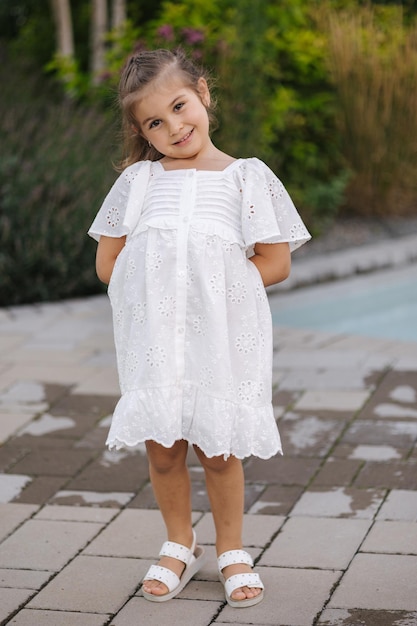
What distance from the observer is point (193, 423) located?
248 cm

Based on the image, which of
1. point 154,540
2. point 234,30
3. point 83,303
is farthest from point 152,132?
point 234,30

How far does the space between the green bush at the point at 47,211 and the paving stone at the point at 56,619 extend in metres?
3.51

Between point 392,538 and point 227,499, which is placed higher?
point 227,499

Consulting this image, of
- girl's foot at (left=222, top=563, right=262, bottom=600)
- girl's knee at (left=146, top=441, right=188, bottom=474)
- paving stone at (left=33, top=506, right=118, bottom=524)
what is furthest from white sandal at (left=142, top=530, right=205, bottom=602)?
paving stone at (left=33, top=506, right=118, bottom=524)

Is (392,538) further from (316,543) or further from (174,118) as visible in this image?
(174,118)

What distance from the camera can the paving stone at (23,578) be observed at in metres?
2.67

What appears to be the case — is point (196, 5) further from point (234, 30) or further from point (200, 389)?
point (200, 389)

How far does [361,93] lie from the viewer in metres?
8.00

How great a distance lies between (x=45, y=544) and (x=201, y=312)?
2.96 feet

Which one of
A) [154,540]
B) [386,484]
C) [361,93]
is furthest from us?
[361,93]

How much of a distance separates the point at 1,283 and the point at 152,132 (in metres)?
3.48

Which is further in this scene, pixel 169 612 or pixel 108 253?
pixel 108 253

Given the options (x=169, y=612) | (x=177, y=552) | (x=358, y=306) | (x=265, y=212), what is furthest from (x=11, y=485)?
(x=358, y=306)

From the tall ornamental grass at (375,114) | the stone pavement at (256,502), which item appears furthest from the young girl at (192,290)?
the tall ornamental grass at (375,114)
